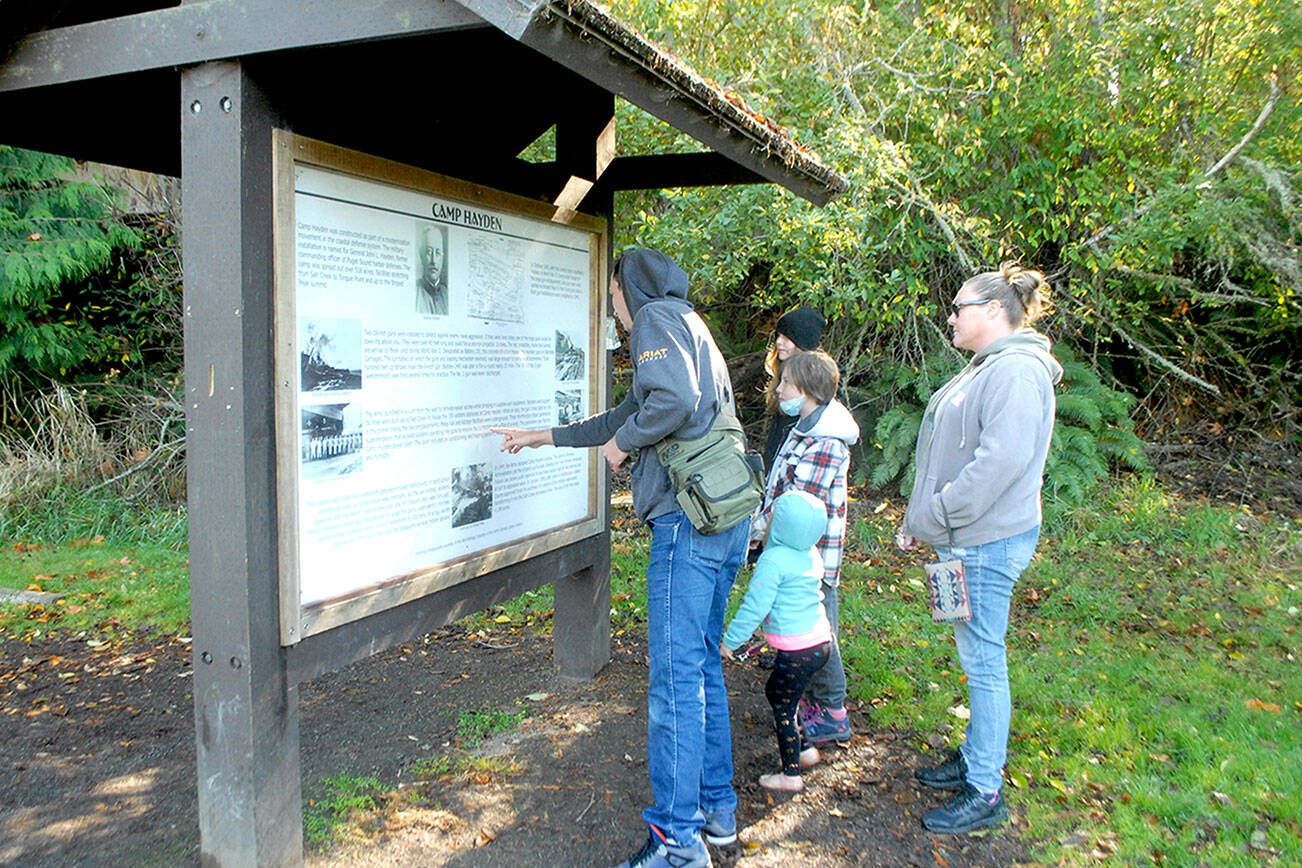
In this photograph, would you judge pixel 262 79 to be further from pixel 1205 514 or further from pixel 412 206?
pixel 1205 514

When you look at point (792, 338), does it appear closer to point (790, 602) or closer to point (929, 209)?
point (790, 602)

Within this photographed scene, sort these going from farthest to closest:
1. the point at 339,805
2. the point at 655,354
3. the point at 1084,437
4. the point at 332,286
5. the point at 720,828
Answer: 1. the point at 1084,437
2. the point at 339,805
3. the point at 720,828
4. the point at 655,354
5. the point at 332,286

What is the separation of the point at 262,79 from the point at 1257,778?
4.45m

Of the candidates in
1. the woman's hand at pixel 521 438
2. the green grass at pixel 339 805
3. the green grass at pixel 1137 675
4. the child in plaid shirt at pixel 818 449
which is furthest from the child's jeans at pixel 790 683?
the green grass at pixel 339 805

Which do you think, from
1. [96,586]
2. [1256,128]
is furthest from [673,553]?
[1256,128]

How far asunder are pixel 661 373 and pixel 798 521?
2.55 ft

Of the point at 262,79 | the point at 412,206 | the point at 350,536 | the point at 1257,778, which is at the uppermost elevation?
the point at 262,79

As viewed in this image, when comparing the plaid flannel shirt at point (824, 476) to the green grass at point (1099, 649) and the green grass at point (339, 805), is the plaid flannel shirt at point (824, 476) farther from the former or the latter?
the green grass at point (339, 805)

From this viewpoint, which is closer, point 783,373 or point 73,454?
point 783,373

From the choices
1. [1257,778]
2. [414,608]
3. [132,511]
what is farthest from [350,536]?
[132,511]

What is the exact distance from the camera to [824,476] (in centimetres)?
356

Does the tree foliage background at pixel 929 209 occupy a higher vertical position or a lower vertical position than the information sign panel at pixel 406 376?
higher

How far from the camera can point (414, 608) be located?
10.7 ft

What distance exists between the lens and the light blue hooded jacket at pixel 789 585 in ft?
10.7
